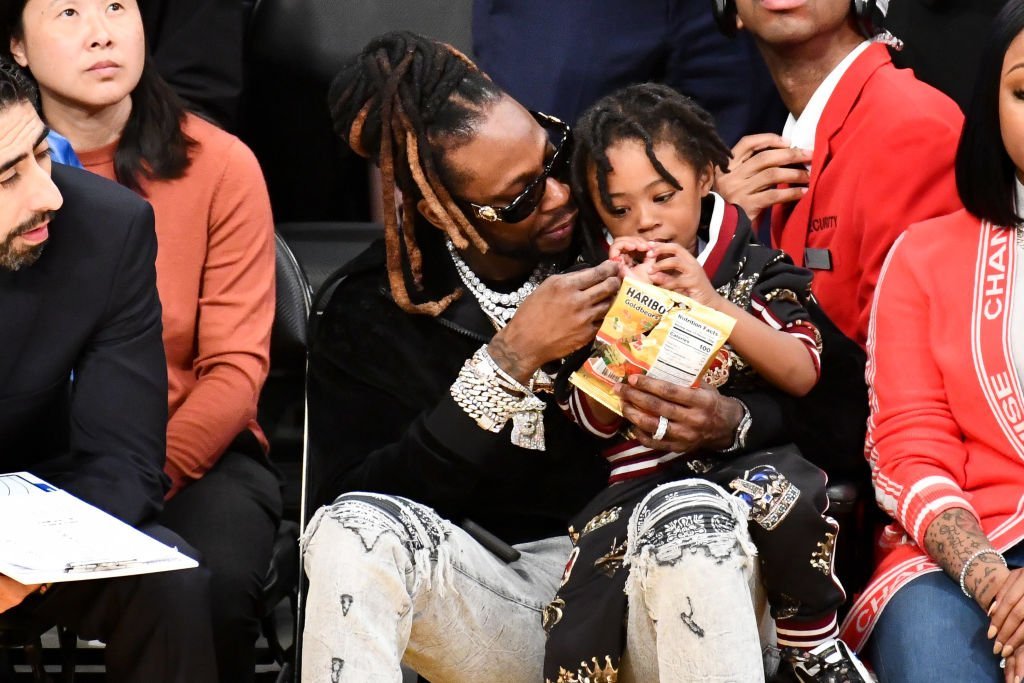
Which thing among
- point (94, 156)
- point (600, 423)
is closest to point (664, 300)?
point (600, 423)

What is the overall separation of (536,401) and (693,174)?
0.45 metres

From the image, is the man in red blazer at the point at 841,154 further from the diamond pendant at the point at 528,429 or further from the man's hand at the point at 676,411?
the diamond pendant at the point at 528,429

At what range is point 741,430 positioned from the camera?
2.37 m

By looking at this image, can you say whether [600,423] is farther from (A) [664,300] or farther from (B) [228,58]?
(B) [228,58]

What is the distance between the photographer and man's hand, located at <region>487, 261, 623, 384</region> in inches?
92.7

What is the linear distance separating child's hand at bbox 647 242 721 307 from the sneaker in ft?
1.78

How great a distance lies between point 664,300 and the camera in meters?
2.21

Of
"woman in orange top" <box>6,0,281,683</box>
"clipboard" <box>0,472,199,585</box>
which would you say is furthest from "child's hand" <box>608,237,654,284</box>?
"woman in orange top" <box>6,0,281,683</box>

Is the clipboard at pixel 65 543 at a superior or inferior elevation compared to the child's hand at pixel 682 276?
inferior

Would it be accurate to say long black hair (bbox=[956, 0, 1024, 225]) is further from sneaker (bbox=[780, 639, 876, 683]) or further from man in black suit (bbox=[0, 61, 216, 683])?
man in black suit (bbox=[0, 61, 216, 683])

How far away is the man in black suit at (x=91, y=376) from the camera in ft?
7.67

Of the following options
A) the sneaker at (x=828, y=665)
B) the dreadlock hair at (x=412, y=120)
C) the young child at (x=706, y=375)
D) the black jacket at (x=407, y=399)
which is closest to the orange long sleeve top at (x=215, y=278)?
the black jacket at (x=407, y=399)

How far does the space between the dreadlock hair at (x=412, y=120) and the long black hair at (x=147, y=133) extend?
484 mm

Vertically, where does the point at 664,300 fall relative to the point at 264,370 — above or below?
above
